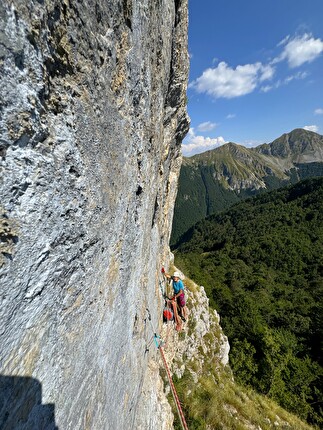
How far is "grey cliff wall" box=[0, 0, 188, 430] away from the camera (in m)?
2.62

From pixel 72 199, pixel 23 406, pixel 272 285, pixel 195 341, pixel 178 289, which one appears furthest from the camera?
pixel 272 285

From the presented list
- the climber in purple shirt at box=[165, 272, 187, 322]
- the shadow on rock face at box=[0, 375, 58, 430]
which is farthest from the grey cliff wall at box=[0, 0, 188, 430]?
the climber in purple shirt at box=[165, 272, 187, 322]

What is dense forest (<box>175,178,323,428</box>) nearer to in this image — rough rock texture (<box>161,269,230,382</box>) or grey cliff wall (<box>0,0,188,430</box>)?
rough rock texture (<box>161,269,230,382</box>)

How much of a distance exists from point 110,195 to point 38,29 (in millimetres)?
2613

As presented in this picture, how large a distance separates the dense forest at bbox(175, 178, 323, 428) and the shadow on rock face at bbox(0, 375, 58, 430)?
2919cm

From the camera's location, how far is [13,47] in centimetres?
238

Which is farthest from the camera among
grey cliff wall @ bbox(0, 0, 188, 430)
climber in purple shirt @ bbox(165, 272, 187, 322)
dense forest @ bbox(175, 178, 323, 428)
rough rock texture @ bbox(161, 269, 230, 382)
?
dense forest @ bbox(175, 178, 323, 428)

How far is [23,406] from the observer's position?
302cm

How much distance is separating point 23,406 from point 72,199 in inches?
100

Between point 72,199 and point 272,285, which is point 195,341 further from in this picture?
point 272,285

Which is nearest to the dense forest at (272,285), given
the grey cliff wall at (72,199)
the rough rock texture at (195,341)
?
the rough rock texture at (195,341)

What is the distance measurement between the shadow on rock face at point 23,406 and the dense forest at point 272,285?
29191mm

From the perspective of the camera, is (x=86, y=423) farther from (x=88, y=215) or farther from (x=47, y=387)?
(x=88, y=215)

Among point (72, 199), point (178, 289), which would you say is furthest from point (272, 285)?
point (72, 199)
